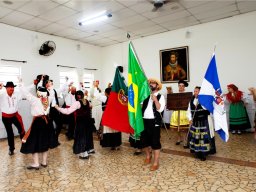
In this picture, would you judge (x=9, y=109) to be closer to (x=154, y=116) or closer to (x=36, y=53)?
(x=36, y=53)

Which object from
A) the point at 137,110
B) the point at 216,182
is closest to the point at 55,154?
the point at 137,110

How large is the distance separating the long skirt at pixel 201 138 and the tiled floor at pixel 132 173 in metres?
0.18

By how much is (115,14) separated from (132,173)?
13.0 feet

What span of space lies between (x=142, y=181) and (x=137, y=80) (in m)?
1.45

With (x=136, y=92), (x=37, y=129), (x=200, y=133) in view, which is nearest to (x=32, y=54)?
(x=37, y=129)

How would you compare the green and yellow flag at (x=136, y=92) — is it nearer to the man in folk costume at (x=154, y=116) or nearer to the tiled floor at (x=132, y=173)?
the man in folk costume at (x=154, y=116)

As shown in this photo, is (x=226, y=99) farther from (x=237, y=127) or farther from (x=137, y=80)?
(x=137, y=80)

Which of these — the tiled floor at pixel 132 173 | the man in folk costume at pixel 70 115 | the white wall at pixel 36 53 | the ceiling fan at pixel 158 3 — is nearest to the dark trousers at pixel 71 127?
the man in folk costume at pixel 70 115

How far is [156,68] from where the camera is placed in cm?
748

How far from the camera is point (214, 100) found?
3.53m

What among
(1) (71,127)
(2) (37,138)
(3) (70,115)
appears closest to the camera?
(2) (37,138)

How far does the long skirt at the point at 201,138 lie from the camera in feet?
12.2

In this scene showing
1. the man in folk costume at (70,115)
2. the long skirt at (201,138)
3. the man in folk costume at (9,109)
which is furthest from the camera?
the man in folk costume at (70,115)

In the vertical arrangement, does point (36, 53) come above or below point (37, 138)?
above
